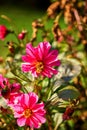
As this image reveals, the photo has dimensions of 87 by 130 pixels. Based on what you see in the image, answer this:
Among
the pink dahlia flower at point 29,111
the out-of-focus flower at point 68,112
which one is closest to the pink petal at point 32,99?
the pink dahlia flower at point 29,111

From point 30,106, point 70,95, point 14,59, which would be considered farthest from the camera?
point 14,59

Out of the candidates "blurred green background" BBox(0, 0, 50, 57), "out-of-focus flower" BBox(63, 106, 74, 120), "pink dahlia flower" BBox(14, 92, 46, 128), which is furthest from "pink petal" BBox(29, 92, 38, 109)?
"blurred green background" BBox(0, 0, 50, 57)

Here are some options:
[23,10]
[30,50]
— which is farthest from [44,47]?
[23,10]

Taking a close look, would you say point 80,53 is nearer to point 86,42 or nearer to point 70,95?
point 86,42

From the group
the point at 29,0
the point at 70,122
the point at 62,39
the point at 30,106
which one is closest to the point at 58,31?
the point at 62,39

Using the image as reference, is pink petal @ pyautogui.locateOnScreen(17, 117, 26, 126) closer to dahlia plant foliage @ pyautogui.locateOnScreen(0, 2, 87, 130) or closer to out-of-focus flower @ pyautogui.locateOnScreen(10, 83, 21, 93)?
dahlia plant foliage @ pyautogui.locateOnScreen(0, 2, 87, 130)

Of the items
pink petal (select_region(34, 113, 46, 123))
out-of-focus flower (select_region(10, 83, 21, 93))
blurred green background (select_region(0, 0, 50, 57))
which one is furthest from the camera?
blurred green background (select_region(0, 0, 50, 57))

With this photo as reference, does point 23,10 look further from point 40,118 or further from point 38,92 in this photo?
point 40,118

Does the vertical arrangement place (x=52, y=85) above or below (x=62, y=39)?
below
